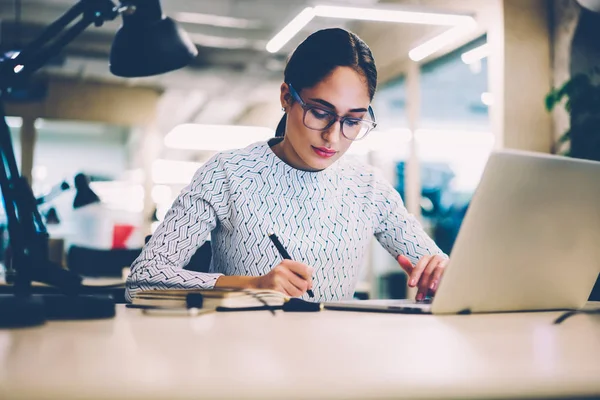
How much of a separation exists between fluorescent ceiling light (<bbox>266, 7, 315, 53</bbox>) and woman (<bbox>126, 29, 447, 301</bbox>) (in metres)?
1.70

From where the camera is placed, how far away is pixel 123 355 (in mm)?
667

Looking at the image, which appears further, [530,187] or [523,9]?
[523,9]

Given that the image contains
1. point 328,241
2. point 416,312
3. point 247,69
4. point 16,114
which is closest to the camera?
point 416,312

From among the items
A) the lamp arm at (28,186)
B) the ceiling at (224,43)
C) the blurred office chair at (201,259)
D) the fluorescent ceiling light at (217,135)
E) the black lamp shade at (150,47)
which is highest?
the ceiling at (224,43)

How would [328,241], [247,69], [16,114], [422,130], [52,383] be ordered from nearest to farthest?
[52,383] → [328,241] → [422,130] → [247,69] → [16,114]

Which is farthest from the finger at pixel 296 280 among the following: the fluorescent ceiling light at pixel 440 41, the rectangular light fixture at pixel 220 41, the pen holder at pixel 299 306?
the rectangular light fixture at pixel 220 41

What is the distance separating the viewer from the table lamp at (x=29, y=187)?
0.97 meters

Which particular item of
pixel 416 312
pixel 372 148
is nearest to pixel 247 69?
pixel 372 148

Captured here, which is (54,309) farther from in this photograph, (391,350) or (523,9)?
(523,9)

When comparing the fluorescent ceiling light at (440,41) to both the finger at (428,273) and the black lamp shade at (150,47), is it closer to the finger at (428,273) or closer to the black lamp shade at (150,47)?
the finger at (428,273)

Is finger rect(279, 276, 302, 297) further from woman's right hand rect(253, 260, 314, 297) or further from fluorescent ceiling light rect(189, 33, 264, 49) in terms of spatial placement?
fluorescent ceiling light rect(189, 33, 264, 49)

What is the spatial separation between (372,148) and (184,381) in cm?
643

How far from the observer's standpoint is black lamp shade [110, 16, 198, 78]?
1349mm

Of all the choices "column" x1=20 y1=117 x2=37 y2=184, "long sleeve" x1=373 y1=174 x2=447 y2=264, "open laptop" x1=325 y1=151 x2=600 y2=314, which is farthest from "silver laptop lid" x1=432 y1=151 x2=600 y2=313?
"column" x1=20 y1=117 x2=37 y2=184
